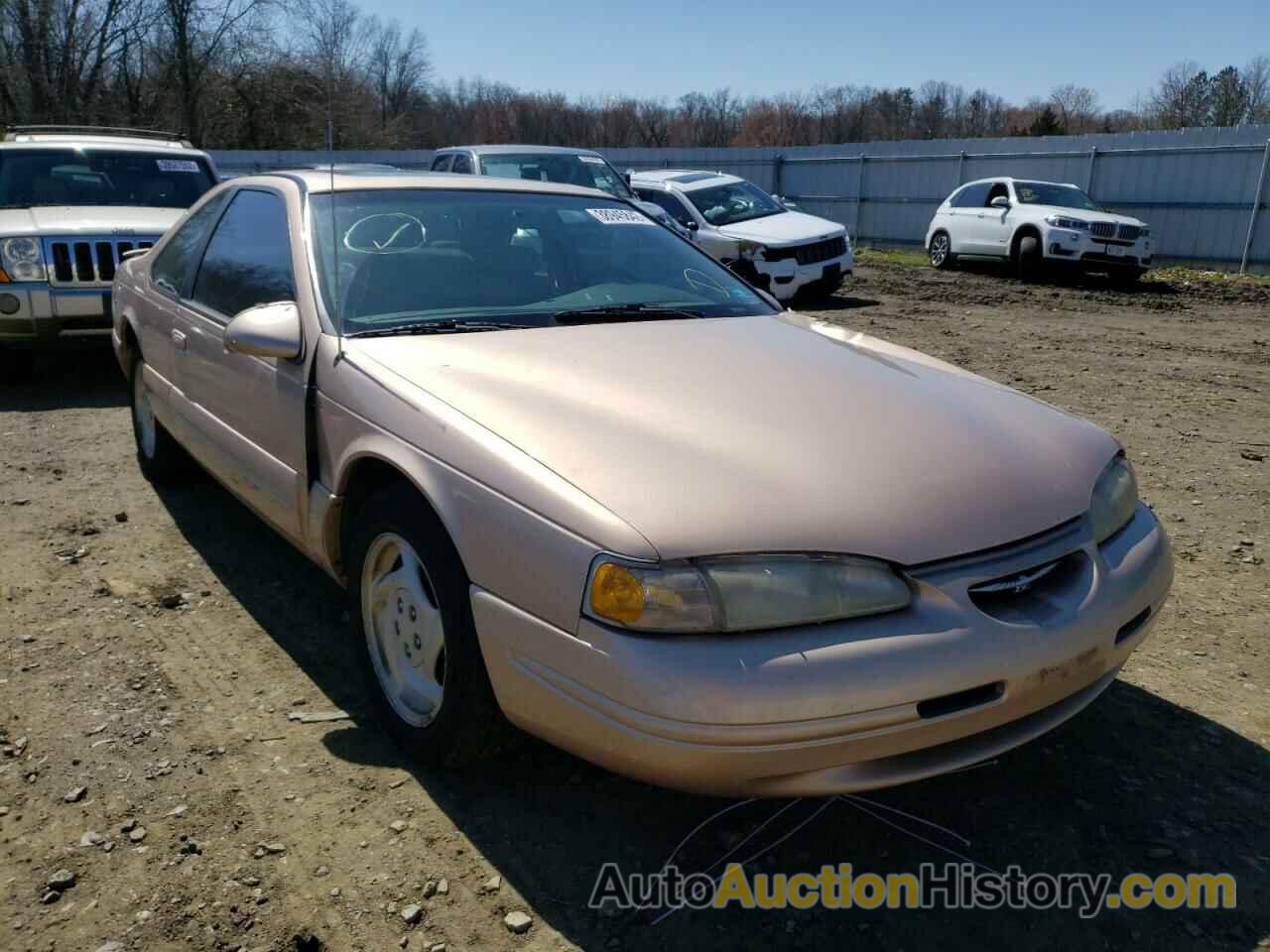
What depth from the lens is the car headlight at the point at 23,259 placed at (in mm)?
6801

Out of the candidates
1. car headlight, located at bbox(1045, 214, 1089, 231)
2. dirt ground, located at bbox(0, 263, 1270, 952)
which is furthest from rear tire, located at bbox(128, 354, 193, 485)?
car headlight, located at bbox(1045, 214, 1089, 231)

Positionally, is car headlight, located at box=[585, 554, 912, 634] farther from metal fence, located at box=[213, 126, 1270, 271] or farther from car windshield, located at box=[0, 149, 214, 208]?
metal fence, located at box=[213, 126, 1270, 271]

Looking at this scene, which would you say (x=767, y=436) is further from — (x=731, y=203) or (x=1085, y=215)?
(x=1085, y=215)

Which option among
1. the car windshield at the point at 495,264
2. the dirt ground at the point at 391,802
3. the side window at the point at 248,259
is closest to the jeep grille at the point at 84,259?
the dirt ground at the point at 391,802

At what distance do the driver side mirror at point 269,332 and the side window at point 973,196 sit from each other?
15.9 metres

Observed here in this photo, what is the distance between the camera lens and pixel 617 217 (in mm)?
3953

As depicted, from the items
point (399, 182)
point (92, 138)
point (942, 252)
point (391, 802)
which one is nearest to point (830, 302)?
point (942, 252)

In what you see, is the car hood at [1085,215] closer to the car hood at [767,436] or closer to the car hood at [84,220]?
the car hood at [84,220]

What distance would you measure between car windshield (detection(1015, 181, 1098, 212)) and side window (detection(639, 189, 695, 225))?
246 inches

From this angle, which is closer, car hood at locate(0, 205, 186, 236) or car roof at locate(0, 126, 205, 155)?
car hood at locate(0, 205, 186, 236)

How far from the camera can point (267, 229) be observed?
144 inches

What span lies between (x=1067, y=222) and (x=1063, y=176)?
6094 mm

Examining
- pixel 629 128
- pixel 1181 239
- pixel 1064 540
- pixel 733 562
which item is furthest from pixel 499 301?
pixel 629 128

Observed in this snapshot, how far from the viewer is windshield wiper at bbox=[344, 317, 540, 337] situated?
3.01 metres
